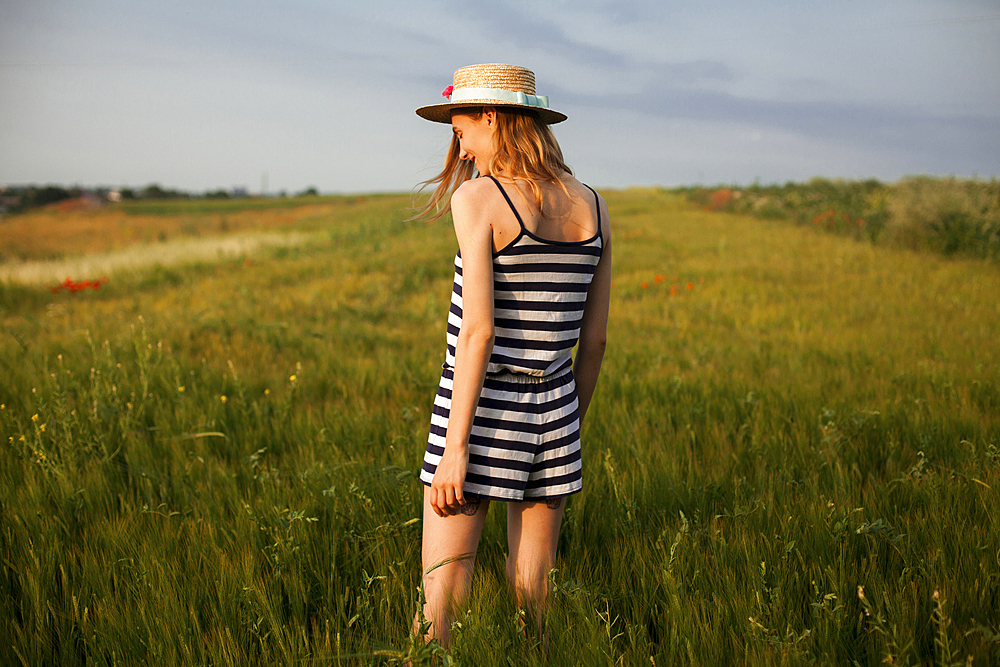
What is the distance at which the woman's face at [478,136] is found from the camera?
1.99m

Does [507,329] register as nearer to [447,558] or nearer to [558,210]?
[558,210]

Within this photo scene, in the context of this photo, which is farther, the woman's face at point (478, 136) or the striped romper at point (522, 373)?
the woman's face at point (478, 136)

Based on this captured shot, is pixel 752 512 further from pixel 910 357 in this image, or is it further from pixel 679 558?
pixel 910 357

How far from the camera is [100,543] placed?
2.87 metres

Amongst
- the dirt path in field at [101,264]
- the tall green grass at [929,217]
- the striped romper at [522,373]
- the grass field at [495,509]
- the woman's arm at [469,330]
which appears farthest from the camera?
the dirt path in field at [101,264]

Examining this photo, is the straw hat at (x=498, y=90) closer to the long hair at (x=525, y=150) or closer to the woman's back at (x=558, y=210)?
the long hair at (x=525, y=150)

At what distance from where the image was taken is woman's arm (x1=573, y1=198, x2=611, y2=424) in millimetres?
2164

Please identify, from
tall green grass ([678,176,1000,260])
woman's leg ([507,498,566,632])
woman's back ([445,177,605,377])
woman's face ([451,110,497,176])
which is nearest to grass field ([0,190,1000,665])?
woman's leg ([507,498,566,632])

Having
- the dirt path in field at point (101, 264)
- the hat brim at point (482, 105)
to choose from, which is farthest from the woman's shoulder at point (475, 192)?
the dirt path in field at point (101, 264)

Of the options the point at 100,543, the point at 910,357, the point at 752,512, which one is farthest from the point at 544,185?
A: the point at 910,357

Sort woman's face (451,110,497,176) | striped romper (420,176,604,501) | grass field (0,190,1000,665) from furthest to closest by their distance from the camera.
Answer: grass field (0,190,1000,665)
woman's face (451,110,497,176)
striped romper (420,176,604,501)

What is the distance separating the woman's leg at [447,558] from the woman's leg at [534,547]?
0.55ft

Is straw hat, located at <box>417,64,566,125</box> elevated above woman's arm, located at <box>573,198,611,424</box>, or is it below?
above

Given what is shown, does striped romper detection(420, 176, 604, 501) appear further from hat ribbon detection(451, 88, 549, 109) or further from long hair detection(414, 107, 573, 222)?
hat ribbon detection(451, 88, 549, 109)
